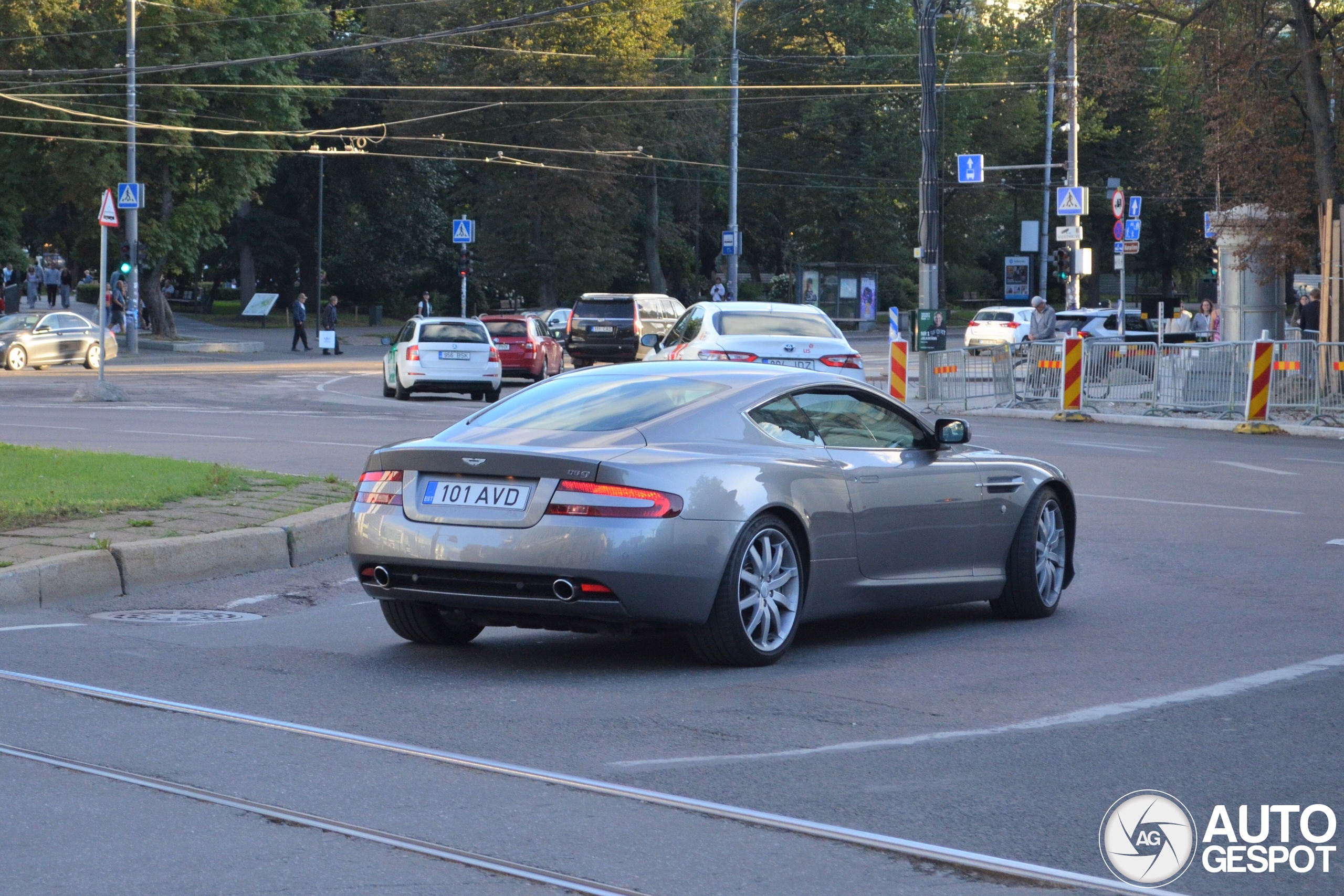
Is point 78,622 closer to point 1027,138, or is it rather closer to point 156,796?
point 156,796

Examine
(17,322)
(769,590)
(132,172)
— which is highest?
(132,172)

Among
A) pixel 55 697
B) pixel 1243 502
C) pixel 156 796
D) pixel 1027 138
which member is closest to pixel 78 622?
pixel 55 697

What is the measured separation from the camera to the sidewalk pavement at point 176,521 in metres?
9.63

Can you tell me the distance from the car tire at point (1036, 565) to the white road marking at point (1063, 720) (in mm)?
1659

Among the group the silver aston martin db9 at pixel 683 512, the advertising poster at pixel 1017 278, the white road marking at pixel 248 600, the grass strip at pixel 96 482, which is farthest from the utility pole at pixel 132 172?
the silver aston martin db9 at pixel 683 512

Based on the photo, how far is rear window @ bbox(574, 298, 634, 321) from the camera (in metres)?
41.8

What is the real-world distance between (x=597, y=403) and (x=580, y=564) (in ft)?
3.98

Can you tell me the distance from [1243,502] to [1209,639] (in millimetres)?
6825

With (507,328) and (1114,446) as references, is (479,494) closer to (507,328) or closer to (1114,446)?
(1114,446)

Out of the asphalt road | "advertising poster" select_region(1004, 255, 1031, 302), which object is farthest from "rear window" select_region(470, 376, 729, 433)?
"advertising poster" select_region(1004, 255, 1031, 302)

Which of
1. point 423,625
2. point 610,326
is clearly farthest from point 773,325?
point 610,326

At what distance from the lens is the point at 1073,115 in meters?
41.2

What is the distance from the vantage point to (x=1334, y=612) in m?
9.01

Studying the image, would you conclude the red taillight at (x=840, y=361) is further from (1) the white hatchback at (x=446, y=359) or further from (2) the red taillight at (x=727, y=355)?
(1) the white hatchback at (x=446, y=359)
